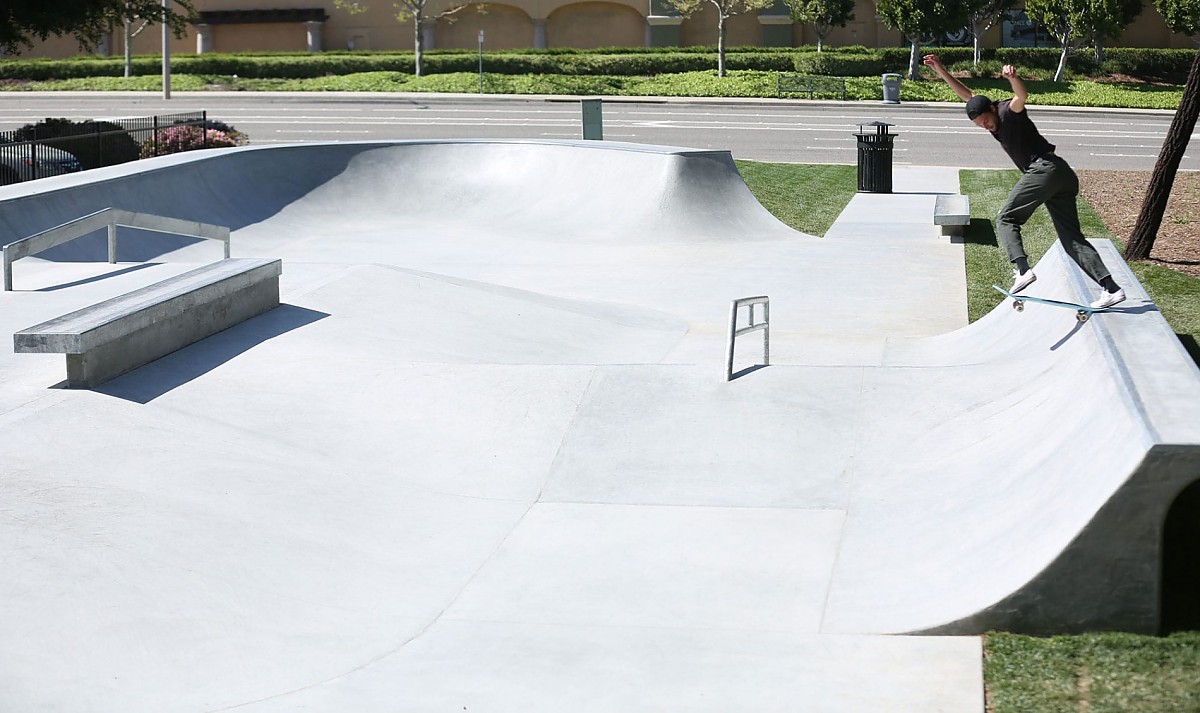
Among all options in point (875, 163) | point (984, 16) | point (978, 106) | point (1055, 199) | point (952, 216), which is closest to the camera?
point (978, 106)

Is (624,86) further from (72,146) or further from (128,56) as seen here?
(72,146)

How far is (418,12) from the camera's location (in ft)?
166

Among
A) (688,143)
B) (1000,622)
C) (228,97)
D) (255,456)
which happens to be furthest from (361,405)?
(228,97)

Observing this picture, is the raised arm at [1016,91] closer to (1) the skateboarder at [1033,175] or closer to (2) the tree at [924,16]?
(1) the skateboarder at [1033,175]

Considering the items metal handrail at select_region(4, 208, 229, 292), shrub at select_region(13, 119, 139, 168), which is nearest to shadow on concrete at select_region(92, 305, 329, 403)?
metal handrail at select_region(4, 208, 229, 292)

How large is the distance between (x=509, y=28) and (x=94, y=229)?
53703 mm

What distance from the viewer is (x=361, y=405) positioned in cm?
876

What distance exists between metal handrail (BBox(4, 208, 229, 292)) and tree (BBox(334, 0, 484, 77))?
128 ft

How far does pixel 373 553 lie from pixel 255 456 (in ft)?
4.05

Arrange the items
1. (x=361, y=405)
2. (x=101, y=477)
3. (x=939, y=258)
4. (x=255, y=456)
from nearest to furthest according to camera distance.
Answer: (x=101, y=477) < (x=255, y=456) < (x=361, y=405) < (x=939, y=258)

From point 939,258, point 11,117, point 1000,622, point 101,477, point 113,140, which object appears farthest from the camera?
point 11,117

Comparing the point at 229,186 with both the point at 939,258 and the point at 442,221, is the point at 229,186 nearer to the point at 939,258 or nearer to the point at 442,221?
the point at 442,221

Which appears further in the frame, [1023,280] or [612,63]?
[612,63]

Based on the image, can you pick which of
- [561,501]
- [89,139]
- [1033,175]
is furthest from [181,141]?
[1033,175]
